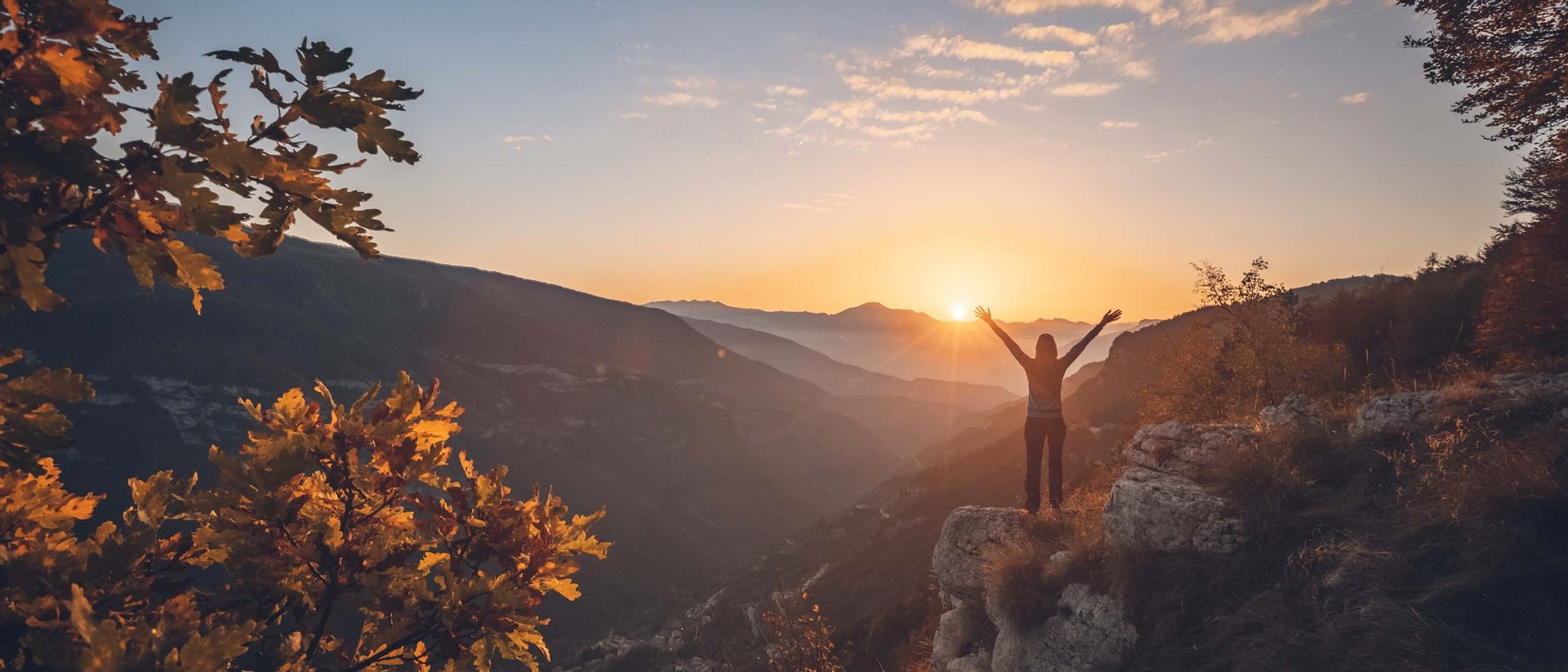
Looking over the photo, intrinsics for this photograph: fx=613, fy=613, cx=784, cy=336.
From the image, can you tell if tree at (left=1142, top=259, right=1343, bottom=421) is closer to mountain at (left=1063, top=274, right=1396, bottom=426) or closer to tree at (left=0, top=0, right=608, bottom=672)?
tree at (left=0, top=0, right=608, bottom=672)

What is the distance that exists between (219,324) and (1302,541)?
330 ft

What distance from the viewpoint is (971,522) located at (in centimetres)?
1129

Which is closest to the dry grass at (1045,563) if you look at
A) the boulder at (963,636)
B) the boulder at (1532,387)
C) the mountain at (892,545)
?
the boulder at (963,636)

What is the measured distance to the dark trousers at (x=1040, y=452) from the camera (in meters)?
8.80

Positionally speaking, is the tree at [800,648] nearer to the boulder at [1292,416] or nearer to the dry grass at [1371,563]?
the dry grass at [1371,563]

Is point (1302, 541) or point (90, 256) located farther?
point (90, 256)

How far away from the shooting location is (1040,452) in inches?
373

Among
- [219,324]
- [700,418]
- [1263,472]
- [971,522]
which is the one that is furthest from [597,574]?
[1263,472]

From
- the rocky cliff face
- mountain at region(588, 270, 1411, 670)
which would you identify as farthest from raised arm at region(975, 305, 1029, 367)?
mountain at region(588, 270, 1411, 670)

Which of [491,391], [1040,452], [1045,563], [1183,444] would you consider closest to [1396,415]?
[1183,444]

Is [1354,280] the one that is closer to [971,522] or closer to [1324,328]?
[1324,328]

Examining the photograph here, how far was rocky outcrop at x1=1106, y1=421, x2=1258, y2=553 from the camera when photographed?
674 cm

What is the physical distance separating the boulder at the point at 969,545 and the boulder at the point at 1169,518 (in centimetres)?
238

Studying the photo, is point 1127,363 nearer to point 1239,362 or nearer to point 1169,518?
point 1239,362
